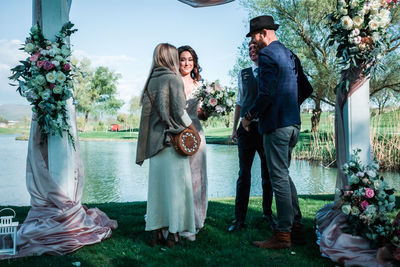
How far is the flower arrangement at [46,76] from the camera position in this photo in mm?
3146

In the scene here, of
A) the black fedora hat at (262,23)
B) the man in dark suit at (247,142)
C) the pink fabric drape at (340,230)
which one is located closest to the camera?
the pink fabric drape at (340,230)

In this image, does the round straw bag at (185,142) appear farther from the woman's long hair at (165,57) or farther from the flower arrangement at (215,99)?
the woman's long hair at (165,57)

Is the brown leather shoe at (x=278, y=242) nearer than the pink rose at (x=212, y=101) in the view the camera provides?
Yes

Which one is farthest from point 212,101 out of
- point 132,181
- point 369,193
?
point 132,181

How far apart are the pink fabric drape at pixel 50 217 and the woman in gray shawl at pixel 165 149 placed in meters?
0.65

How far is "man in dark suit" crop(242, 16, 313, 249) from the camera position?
9.45 feet

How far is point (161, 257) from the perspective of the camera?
286 centimetres

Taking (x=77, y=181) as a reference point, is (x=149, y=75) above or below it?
above

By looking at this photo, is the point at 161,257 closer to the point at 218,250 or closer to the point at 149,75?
the point at 218,250

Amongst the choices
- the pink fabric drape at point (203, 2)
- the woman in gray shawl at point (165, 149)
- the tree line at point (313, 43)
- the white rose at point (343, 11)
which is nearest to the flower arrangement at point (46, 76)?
the woman in gray shawl at point (165, 149)

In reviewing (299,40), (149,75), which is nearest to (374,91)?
(299,40)

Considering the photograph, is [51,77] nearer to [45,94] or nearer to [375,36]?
[45,94]

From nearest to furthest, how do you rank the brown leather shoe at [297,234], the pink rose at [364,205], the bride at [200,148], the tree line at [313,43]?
the pink rose at [364,205], the brown leather shoe at [297,234], the bride at [200,148], the tree line at [313,43]

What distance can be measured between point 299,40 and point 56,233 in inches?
543
